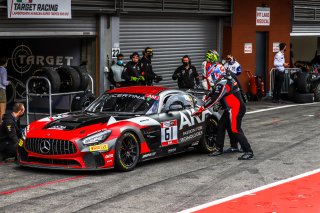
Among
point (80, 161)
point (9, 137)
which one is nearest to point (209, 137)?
point (80, 161)

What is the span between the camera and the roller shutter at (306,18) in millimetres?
28188

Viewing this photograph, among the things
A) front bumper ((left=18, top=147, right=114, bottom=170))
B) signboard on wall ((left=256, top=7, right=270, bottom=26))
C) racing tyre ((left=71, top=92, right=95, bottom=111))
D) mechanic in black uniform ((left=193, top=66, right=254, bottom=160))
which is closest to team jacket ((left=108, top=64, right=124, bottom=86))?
racing tyre ((left=71, top=92, right=95, bottom=111))

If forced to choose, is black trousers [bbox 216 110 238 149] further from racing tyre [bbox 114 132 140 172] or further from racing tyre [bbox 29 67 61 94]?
racing tyre [bbox 29 67 61 94]

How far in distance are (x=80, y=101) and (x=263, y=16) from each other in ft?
39.6

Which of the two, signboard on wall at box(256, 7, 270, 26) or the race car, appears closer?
the race car

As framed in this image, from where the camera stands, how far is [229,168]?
12.1 m

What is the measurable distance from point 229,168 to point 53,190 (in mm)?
3187

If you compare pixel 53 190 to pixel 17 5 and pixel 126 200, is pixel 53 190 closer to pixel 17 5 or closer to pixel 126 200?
pixel 126 200

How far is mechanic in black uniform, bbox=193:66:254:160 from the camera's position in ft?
42.6

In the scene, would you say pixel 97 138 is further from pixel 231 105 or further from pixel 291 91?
pixel 291 91

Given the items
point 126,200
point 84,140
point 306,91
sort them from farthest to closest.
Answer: point 306,91 < point 84,140 < point 126,200

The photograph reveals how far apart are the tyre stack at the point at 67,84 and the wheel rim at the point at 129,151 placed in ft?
14.2

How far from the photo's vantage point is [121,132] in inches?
450

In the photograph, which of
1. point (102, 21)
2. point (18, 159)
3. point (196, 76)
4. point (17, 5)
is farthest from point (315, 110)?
point (18, 159)
